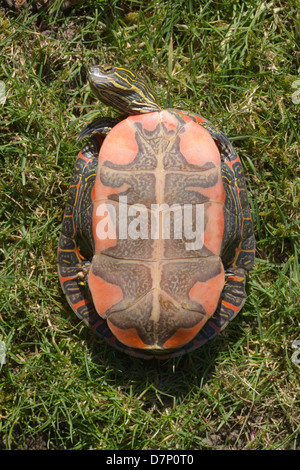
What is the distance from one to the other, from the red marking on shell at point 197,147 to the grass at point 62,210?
0.53 meters

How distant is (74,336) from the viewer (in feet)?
11.2

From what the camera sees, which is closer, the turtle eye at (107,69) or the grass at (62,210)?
the turtle eye at (107,69)

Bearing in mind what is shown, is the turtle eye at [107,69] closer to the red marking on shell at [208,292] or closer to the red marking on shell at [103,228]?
the red marking on shell at [103,228]

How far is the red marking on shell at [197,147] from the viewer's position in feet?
9.63

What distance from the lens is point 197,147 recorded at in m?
2.95

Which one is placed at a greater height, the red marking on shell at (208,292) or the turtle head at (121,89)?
the turtle head at (121,89)

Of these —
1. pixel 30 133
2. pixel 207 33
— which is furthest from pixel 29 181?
pixel 207 33

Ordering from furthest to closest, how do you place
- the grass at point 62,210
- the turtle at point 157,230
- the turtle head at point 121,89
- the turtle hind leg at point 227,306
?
the grass at point 62,210 → the turtle hind leg at point 227,306 → the turtle head at point 121,89 → the turtle at point 157,230

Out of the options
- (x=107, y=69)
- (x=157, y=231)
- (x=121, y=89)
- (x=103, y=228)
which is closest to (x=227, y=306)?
(x=157, y=231)

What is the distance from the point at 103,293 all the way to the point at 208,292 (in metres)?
0.52

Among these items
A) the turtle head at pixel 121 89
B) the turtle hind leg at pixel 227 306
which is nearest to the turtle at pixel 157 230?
the turtle head at pixel 121 89

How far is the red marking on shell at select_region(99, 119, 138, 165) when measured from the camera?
2.93 meters

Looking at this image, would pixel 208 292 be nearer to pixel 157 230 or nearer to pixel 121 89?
pixel 157 230
